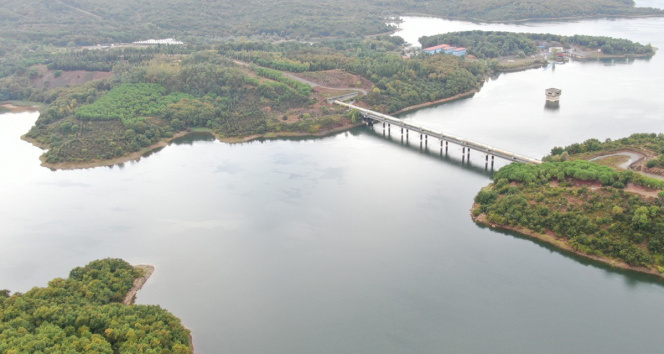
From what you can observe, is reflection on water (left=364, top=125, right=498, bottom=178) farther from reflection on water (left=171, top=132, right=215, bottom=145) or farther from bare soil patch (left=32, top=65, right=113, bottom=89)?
bare soil patch (left=32, top=65, right=113, bottom=89)

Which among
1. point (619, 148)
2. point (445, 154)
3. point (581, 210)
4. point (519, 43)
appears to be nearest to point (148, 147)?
point (445, 154)

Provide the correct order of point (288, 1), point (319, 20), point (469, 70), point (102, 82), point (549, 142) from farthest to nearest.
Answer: point (288, 1), point (319, 20), point (469, 70), point (102, 82), point (549, 142)

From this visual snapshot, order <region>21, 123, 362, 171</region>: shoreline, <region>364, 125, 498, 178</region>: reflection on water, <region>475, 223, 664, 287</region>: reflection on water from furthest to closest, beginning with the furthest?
<region>21, 123, 362, 171</region>: shoreline, <region>364, 125, 498, 178</region>: reflection on water, <region>475, 223, 664, 287</region>: reflection on water

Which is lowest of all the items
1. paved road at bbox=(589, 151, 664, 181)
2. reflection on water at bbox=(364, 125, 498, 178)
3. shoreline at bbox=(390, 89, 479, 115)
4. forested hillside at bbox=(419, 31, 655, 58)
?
reflection on water at bbox=(364, 125, 498, 178)

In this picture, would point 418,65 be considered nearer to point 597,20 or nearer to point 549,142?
point 549,142

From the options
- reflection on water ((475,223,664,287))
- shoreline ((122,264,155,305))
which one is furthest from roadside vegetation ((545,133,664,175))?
shoreline ((122,264,155,305))

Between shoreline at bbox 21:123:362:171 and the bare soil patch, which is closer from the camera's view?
shoreline at bbox 21:123:362:171

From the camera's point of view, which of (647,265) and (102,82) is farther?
(102,82)

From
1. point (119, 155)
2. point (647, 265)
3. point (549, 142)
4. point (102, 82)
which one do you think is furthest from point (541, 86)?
point (102, 82)
